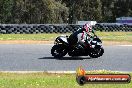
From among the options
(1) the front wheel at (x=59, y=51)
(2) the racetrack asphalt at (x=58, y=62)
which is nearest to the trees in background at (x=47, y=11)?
(2) the racetrack asphalt at (x=58, y=62)

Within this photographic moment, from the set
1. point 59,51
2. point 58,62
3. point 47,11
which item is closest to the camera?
point 58,62

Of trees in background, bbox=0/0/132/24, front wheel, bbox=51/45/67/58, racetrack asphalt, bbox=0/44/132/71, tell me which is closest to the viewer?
racetrack asphalt, bbox=0/44/132/71

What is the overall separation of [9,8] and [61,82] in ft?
159

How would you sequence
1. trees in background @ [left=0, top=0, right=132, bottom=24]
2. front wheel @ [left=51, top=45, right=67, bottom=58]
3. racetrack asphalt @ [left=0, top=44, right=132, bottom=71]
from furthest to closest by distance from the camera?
trees in background @ [left=0, top=0, right=132, bottom=24], front wheel @ [left=51, top=45, right=67, bottom=58], racetrack asphalt @ [left=0, top=44, right=132, bottom=71]

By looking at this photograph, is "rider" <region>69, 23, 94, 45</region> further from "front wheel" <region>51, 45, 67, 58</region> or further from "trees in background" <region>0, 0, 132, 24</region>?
"trees in background" <region>0, 0, 132, 24</region>

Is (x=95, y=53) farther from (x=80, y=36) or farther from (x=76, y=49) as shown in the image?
(x=80, y=36)

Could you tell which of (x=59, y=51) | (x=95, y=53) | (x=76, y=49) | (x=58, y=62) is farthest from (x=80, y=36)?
(x=58, y=62)

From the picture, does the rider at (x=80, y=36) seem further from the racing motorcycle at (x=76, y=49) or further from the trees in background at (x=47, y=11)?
the trees in background at (x=47, y=11)

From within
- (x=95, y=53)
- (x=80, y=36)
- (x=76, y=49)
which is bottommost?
(x=95, y=53)

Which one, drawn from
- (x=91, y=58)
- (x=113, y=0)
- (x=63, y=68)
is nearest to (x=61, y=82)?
(x=63, y=68)

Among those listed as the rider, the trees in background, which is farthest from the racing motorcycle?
the trees in background

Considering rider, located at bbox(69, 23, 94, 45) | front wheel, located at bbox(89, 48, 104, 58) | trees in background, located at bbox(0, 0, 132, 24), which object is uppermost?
rider, located at bbox(69, 23, 94, 45)

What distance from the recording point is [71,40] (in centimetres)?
1700

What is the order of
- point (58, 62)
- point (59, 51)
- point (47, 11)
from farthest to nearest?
1. point (47, 11)
2. point (59, 51)
3. point (58, 62)
